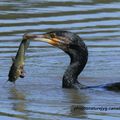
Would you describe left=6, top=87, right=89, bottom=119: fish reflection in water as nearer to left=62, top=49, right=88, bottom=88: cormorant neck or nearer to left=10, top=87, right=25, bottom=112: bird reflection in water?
left=10, top=87, right=25, bottom=112: bird reflection in water

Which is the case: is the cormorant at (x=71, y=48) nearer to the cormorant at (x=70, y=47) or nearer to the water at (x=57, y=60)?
the cormorant at (x=70, y=47)

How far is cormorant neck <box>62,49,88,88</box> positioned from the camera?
13.6 metres

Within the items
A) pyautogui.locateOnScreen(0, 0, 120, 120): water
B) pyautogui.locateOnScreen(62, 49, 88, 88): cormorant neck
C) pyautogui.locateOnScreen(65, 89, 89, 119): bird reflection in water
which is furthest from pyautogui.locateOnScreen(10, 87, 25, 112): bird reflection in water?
pyautogui.locateOnScreen(62, 49, 88, 88): cormorant neck

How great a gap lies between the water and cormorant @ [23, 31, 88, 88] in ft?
0.80

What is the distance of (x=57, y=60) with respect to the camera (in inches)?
619

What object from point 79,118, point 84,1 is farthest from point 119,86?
point 84,1

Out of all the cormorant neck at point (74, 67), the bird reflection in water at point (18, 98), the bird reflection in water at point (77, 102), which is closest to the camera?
Result: the bird reflection in water at point (77, 102)

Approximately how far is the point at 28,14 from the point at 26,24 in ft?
3.75

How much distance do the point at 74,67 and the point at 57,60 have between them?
6.53 feet

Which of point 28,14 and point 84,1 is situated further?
point 84,1

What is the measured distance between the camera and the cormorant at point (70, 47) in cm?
1340

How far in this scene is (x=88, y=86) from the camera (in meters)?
13.6

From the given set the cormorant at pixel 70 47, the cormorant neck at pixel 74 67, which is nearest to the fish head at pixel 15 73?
the cormorant at pixel 70 47

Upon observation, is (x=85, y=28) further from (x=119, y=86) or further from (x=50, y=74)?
(x=119, y=86)
